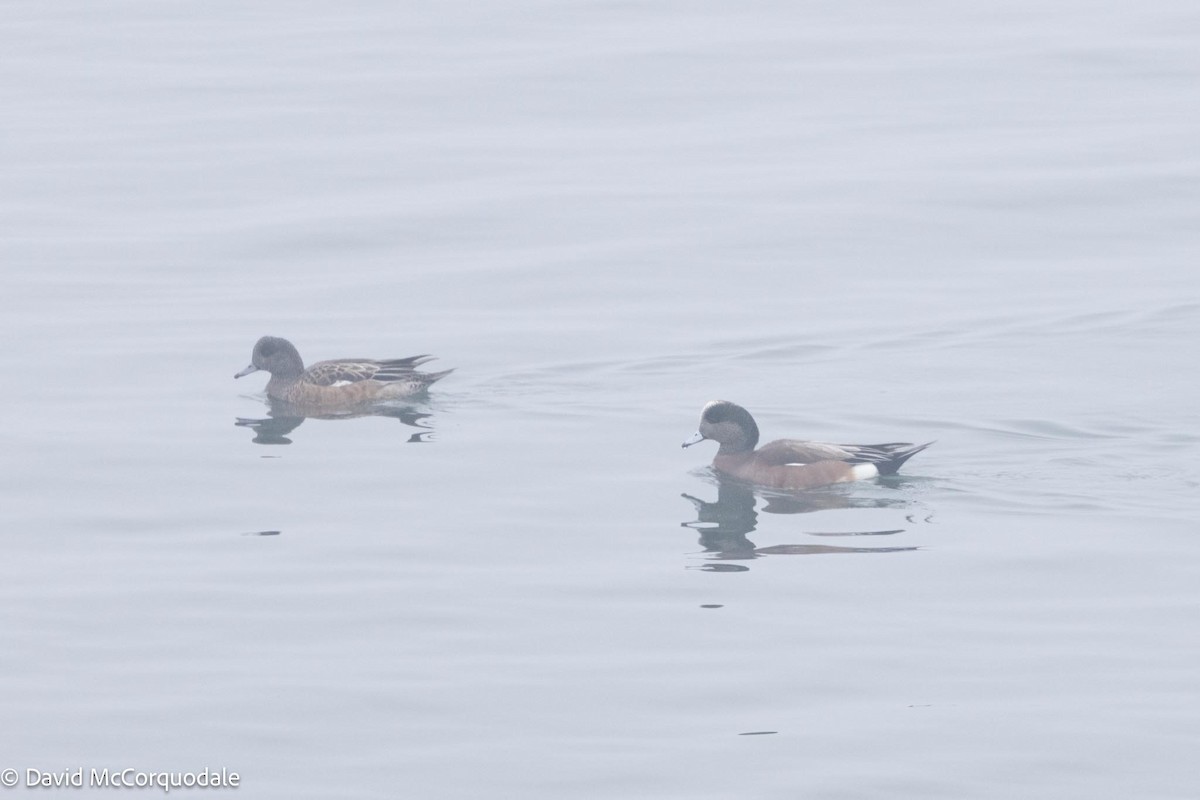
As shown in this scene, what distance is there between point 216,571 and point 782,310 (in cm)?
883

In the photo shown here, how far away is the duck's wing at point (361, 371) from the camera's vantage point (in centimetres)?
1762

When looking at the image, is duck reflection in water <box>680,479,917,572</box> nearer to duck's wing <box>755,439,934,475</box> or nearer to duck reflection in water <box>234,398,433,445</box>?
duck's wing <box>755,439,934,475</box>

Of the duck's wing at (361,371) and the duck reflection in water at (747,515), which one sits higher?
the duck's wing at (361,371)

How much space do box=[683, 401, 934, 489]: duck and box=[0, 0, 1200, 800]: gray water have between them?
0.22 m

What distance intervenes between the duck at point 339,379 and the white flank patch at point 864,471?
4109 mm

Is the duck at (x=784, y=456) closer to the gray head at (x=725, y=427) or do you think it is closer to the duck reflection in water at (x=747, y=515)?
the gray head at (x=725, y=427)

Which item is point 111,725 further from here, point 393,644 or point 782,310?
point 782,310

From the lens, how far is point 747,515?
47.5 feet

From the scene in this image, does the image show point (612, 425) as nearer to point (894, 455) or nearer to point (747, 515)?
point (747, 515)

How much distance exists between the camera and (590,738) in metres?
10.1

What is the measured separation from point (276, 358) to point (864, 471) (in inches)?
214

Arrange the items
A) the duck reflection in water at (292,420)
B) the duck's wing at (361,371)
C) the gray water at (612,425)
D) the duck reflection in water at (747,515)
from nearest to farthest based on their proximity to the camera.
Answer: the gray water at (612,425)
the duck reflection in water at (747,515)
the duck reflection in water at (292,420)
the duck's wing at (361,371)

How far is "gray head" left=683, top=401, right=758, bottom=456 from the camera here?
51.1 ft

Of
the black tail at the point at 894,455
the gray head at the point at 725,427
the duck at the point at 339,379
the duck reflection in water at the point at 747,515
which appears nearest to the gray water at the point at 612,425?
the duck reflection in water at the point at 747,515
